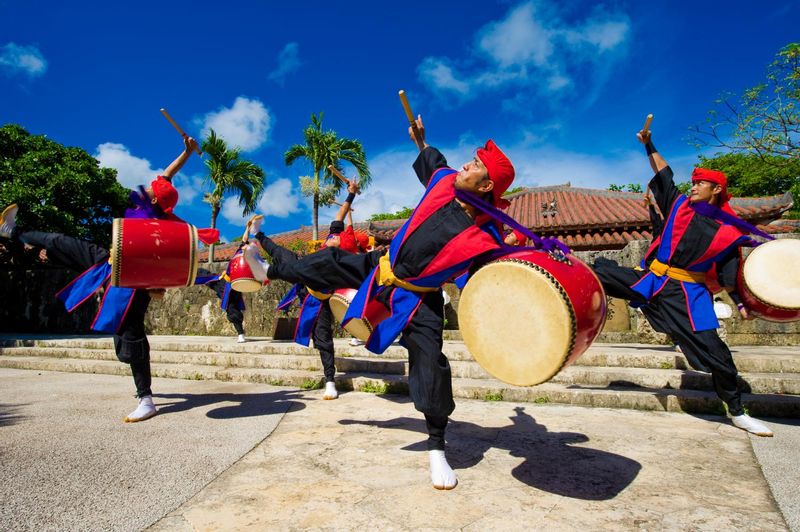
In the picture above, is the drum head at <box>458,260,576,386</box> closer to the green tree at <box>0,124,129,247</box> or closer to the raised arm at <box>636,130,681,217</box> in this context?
the raised arm at <box>636,130,681,217</box>

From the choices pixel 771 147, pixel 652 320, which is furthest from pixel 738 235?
pixel 771 147

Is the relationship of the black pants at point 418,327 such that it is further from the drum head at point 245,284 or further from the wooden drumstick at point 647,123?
the drum head at point 245,284

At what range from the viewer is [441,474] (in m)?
2.26

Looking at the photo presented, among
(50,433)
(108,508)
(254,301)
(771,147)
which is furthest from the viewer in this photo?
(254,301)

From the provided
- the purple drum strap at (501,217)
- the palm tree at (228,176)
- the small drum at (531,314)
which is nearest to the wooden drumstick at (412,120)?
the purple drum strap at (501,217)

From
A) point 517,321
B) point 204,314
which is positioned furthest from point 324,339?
point 204,314

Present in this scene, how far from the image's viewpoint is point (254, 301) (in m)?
9.96

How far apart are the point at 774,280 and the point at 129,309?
4.98 meters

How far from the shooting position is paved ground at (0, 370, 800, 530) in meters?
1.92

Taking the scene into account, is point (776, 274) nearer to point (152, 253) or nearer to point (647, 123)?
point (647, 123)

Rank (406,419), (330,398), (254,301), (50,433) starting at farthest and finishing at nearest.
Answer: (254,301) → (330,398) → (406,419) → (50,433)

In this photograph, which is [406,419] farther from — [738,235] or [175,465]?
[738,235]

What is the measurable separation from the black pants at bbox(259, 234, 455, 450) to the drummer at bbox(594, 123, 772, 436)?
2.01 m

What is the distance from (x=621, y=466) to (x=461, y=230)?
1.58m
